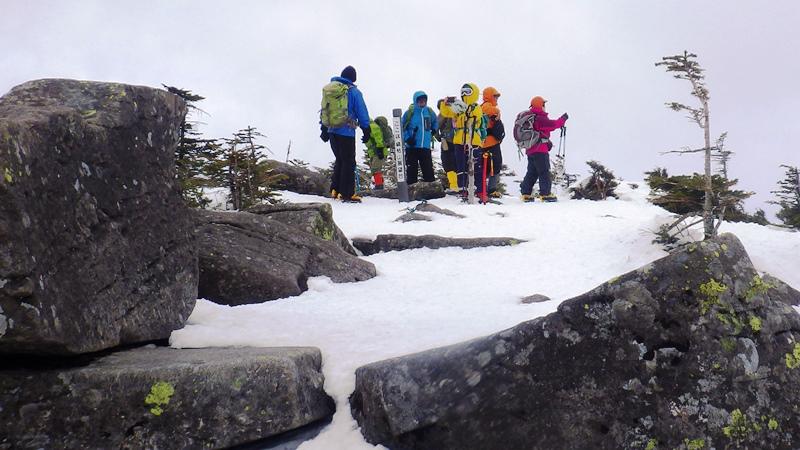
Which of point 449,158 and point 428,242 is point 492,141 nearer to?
point 449,158

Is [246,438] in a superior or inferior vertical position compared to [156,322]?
inferior

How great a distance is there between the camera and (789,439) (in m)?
3.13

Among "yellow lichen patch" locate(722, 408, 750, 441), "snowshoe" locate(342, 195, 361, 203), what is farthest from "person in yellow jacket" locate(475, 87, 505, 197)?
"yellow lichen patch" locate(722, 408, 750, 441)

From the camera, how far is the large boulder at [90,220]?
3070 mm

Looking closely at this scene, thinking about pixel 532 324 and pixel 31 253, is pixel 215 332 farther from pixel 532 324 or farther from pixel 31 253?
pixel 532 324

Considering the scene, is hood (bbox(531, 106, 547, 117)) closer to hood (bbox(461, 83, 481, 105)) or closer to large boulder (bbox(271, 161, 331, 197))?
hood (bbox(461, 83, 481, 105))

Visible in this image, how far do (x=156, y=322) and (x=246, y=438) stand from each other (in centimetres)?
156

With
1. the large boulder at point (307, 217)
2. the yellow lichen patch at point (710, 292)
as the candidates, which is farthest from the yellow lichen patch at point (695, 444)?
the large boulder at point (307, 217)

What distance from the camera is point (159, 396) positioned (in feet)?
11.8

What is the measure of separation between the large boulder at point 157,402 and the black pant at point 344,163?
33.4ft

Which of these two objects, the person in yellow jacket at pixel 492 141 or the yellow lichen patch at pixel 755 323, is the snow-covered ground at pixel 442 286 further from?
the person in yellow jacket at pixel 492 141

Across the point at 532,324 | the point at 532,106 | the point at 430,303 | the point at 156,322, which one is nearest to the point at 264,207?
the point at 430,303

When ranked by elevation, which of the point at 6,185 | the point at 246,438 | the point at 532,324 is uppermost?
the point at 6,185

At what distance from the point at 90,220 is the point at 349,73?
1074 cm
